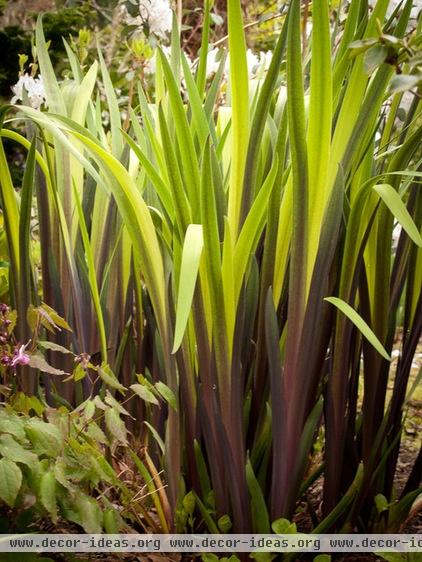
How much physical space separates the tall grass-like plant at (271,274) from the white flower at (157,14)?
838 millimetres

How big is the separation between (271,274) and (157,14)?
123cm

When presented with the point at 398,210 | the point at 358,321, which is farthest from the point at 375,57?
the point at 358,321

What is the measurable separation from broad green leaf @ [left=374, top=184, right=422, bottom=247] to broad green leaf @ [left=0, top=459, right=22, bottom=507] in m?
0.64

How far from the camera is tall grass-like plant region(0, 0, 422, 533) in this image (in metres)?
1.16

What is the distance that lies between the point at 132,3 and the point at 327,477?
1513mm

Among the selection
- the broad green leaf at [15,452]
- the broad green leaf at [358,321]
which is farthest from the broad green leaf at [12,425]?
the broad green leaf at [358,321]

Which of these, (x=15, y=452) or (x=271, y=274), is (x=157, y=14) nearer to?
(x=271, y=274)

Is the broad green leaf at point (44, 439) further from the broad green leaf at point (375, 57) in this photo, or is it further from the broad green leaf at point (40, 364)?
the broad green leaf at point (375, 57)

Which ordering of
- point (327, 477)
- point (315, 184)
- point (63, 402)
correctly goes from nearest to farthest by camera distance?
point (315, 184) < point (327, 477) < point (63, 402)

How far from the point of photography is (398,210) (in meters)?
1.11

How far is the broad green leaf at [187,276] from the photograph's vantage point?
1026mm

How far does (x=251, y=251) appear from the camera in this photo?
4.11 feet

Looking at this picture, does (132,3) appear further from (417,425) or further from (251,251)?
(417,425)

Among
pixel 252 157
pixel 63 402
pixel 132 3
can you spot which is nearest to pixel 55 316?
pixel 63 402
